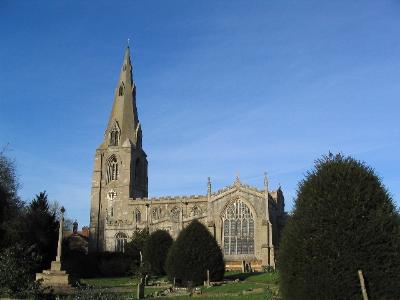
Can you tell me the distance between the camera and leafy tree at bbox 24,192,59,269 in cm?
4519

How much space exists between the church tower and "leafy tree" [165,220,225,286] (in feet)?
128

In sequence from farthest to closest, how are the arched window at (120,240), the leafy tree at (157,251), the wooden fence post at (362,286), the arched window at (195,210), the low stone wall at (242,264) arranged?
the arched window at (195,210), the arched window at (120,240), the low stone wall at (242,264), the leafy tree at (157,251), the wooden fence post at (362,286)

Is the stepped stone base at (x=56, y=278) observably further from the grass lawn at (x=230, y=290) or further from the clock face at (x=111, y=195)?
the clock face at (x=111, y=195)

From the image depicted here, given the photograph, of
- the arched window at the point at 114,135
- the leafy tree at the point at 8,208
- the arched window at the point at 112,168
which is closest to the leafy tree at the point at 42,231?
Answer: the leafy tree at the point at 8,208

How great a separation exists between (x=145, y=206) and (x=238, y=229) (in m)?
17.2

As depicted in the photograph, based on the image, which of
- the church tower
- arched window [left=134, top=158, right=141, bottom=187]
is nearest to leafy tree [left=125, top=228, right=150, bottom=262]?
the church tower

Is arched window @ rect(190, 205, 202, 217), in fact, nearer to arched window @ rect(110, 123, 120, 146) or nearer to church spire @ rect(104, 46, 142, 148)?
church spire @ rect(104, 46, 142, 148)

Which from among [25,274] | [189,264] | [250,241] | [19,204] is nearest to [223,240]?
[250,241]

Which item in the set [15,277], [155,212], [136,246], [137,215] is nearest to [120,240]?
[137,215]

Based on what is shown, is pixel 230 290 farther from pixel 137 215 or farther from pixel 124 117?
pixel 124 117

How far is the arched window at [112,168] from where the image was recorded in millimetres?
75062

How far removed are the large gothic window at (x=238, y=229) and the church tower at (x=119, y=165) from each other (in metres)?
19.1

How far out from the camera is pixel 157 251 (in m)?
45.0

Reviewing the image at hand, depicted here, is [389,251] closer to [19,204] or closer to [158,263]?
[158,263]
